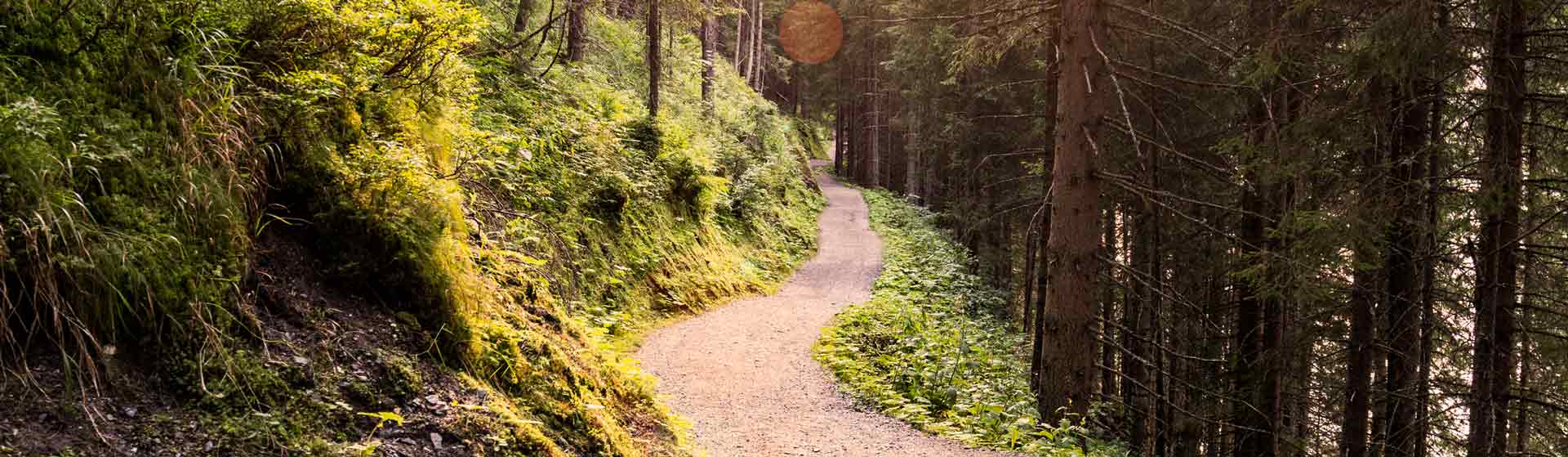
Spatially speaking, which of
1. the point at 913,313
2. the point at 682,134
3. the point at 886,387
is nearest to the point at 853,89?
the point at 682,134

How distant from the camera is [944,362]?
34.4 feet

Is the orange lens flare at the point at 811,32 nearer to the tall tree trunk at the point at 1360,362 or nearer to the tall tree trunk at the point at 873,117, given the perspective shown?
the tall tree trunk at the point at 873,117

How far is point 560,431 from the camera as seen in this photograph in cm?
450

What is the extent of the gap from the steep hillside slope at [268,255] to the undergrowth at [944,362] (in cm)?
357

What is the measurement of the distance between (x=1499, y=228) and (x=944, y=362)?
6014 millimetres

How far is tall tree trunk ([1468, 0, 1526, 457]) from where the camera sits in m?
5.75

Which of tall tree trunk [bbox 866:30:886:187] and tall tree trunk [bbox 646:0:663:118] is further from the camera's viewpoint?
tall tree trunk [bbox 866:30:886:187]

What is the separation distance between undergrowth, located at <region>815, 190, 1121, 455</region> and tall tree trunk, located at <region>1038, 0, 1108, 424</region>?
466 millimetres

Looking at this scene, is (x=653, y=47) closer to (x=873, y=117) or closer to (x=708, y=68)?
(x=708, y=68)

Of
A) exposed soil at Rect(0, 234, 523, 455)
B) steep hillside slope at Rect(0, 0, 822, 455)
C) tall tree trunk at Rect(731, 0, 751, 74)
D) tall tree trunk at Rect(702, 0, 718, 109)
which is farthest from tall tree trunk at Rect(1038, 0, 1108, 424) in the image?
tall tree trunk at Rect(731, 0, 751, 74)

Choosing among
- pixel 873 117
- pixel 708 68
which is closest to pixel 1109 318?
pixel 708 68

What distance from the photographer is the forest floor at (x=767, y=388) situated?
716cm

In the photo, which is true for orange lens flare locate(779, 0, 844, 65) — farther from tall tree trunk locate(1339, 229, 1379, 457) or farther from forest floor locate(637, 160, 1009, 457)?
tall tree trunk locate(1339, 229, 1379, 457)


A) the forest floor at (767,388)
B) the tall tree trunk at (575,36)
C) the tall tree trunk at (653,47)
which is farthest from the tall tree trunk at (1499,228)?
the tall tree trunk at (575,36)
